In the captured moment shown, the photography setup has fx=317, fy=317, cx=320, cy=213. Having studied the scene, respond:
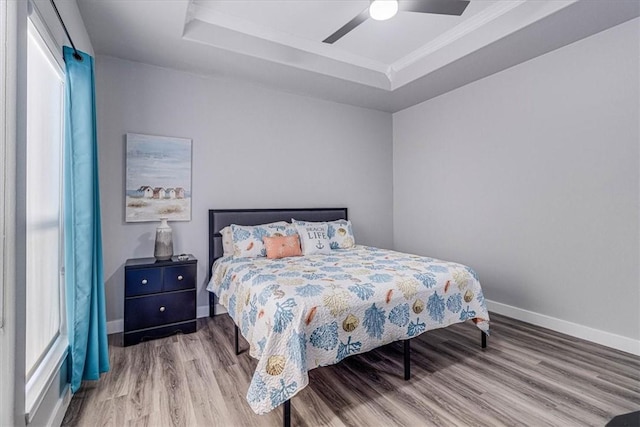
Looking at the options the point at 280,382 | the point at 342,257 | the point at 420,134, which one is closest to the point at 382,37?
the point at 420,134

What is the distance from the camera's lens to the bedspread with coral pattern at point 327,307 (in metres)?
1.75

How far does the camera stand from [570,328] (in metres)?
3.05

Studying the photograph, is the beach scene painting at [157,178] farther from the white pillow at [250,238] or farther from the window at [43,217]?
the window at [43,217]

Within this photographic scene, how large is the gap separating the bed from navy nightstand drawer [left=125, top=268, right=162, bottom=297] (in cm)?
52

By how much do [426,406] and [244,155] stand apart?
312cm

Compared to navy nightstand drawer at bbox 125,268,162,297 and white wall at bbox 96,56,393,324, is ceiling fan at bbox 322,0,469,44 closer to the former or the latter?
white wall at bbox 96,56,393,324

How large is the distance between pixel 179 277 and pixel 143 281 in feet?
0.99

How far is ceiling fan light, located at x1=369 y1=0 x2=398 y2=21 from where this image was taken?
213 cm

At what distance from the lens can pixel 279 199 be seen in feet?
13.5

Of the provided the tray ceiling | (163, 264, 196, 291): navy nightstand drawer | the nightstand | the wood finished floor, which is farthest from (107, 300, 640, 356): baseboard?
the tray ceiling

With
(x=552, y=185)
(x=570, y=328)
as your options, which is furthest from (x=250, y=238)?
(x=570, y=328)

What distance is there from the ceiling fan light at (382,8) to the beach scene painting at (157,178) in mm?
2326

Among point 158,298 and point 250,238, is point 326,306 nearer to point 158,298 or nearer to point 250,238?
point 250,238

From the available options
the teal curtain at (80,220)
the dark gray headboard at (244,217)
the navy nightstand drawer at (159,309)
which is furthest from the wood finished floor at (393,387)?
the dark gray headboard at (244,217)
